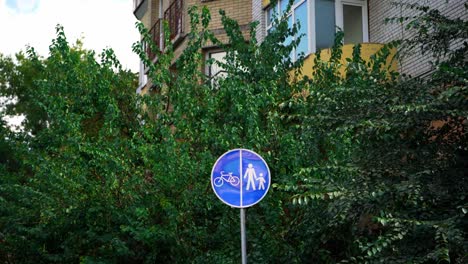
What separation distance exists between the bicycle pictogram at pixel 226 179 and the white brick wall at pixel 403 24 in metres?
5.82

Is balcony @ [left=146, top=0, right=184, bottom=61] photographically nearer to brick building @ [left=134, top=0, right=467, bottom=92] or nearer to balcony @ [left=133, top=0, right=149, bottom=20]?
brick building @ [left=134, top=0, right=467, bottom=92]

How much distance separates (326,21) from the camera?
17.0 metres

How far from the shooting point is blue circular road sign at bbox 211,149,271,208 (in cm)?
880

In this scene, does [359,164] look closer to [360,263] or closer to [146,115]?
[360,263]

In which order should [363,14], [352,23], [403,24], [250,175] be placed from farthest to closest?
[352,23], [363,14], [403,24], [250,175]

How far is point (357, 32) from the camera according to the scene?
17.6 meters

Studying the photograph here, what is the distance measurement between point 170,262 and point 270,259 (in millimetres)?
2172

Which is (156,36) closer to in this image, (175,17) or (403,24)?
(175,17)

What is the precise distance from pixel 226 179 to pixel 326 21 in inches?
351

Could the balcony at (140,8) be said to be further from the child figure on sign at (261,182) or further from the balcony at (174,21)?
the child figure on sign at (261,182)

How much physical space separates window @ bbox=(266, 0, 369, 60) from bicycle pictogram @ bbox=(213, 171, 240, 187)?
8.04m

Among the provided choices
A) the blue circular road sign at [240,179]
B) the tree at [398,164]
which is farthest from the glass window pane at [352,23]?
the blue circular road sign at [240,179]

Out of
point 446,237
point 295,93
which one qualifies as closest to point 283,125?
point 295,93

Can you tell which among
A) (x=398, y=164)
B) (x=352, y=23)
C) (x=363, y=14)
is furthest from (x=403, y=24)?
(x=398, y=164)
